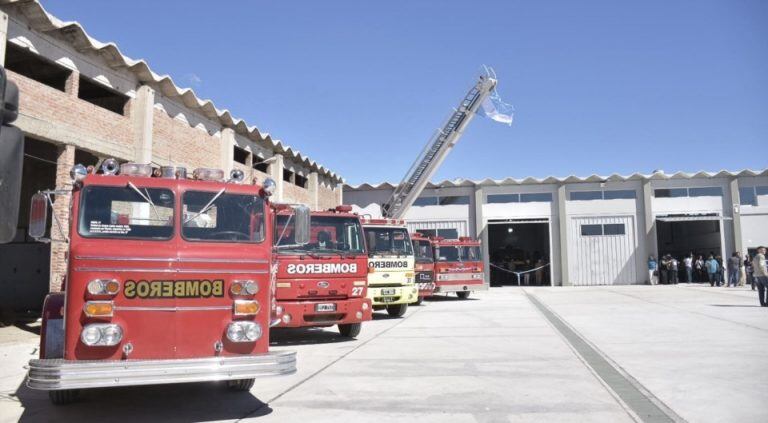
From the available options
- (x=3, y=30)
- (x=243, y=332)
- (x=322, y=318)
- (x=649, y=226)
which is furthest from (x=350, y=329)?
(x=649, y=226)

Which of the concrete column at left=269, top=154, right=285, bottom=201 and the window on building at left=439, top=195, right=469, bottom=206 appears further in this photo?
the window on building at left=439, top=195, right=469, bottom=206

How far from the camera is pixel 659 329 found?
459 inches

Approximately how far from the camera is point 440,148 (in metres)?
25.3

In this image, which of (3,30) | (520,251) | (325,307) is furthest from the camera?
(520,251)

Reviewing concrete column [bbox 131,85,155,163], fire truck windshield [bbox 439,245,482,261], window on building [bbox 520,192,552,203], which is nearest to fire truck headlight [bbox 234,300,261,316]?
concrete column [bbox 131,85,155,163]

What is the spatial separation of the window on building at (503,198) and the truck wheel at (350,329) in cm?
2322

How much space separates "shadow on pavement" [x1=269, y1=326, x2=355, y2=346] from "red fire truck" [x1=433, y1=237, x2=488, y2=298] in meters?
8.75

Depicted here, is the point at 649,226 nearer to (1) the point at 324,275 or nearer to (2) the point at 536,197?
(2) the point at 536,197

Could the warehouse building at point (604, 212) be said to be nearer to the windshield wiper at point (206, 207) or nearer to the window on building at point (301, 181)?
the window on building at point (301, 181)

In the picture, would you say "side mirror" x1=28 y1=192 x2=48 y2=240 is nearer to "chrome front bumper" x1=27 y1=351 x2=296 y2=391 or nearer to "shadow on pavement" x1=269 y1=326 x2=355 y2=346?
"chrome front bumper" x1=27 y1=351 x2=296 y2=391

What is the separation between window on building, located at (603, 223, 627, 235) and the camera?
32062mm

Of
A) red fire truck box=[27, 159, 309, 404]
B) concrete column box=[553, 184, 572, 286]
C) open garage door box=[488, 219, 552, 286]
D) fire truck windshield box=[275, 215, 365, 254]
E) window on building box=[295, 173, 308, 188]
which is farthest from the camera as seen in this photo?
open garage door box=[488, 219, 552, 286]

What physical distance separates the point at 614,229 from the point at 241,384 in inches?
1147

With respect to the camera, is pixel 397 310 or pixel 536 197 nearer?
pixel 397 310
